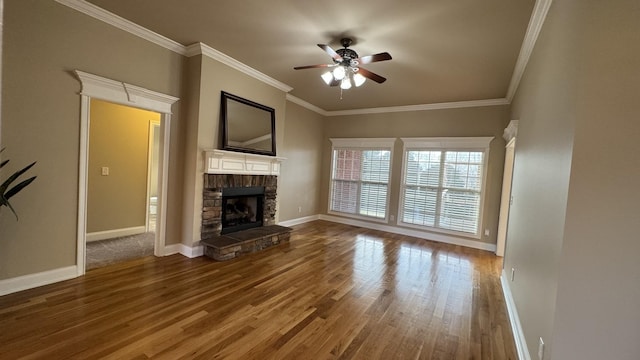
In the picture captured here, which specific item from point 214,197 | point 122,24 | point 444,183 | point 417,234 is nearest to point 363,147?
point 444,183

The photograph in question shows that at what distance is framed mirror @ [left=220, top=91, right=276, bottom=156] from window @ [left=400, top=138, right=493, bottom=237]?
3068 millimetres

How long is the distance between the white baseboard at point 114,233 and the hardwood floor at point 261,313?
4.61 ft

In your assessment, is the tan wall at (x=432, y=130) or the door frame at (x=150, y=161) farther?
the tan wall at (x=432, y=130)

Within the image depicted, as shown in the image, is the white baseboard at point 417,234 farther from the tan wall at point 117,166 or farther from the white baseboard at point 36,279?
the white baseboard at point 36,279

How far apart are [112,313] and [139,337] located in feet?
1.72

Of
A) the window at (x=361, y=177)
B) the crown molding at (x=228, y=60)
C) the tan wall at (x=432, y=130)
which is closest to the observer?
the crown molding at (x=228, y=60)

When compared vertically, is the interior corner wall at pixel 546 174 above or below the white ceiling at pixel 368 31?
below

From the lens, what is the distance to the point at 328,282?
3.24 meters

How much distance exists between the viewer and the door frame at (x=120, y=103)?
9.53 feet

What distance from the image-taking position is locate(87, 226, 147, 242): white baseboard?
4215 mm

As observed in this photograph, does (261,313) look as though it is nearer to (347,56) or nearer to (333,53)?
(333,53)

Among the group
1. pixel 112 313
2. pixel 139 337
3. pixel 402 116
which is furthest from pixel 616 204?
pixel 402 116

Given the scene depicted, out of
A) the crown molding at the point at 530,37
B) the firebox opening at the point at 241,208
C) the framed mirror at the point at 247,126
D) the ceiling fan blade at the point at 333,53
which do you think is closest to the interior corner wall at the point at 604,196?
the crown molding at the point at 530,37

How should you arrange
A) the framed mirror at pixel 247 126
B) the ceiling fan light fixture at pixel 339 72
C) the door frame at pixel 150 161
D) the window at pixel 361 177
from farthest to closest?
the window at pixel 361 177
the door frame at pixel 150 161
the framed mirror at pixel 247 126
the ceiling fan light fixture at pixel 339 72
